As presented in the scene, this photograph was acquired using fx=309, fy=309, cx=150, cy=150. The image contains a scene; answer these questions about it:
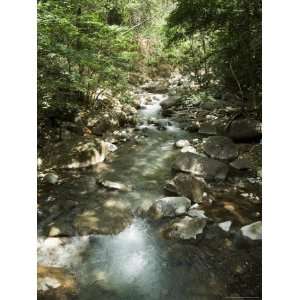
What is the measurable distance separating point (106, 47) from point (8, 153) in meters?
8.48

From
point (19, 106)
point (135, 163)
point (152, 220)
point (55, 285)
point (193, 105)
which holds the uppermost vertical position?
point (193, 105)

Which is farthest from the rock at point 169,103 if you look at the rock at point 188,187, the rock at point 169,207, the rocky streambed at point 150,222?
the rock at point 169,207

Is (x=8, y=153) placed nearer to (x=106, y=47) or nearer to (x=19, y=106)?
(x=19, y=106)

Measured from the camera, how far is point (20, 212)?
158cm

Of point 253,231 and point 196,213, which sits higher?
point 196,213

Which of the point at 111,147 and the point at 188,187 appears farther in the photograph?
the point at 111,147

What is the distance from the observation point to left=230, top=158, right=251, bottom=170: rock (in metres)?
7.21

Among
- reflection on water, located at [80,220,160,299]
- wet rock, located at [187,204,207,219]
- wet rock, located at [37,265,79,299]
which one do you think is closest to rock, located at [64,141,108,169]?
reflection on water, located at [80,220,160,299]

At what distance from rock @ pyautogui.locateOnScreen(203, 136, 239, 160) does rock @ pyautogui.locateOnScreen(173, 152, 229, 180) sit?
927 mm

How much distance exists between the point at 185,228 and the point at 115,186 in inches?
83.4

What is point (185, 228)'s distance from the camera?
471 centimetres

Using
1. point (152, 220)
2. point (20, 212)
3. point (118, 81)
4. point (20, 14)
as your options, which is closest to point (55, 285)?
point (152, 220)

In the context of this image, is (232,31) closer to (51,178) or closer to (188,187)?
(188,187)

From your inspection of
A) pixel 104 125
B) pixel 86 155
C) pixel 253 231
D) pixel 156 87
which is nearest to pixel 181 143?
pixel 104 125
